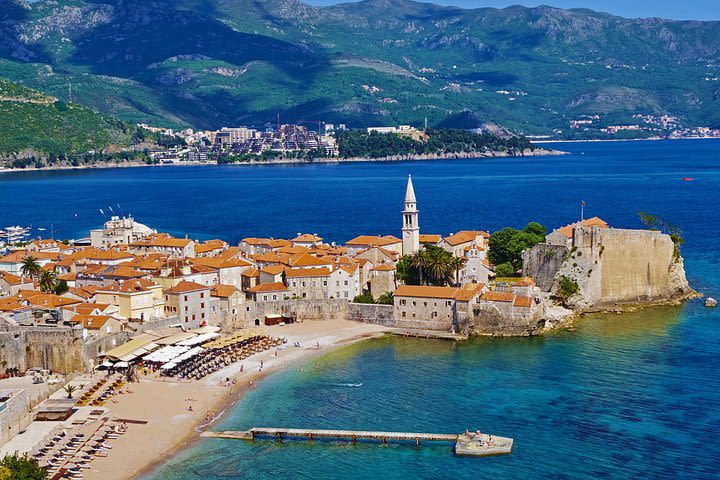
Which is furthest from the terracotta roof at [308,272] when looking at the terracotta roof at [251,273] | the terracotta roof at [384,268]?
the terracotta roof at [384,268]

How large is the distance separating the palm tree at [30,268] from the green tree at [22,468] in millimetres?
32511

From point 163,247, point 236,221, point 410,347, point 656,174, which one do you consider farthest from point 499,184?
point 410,347

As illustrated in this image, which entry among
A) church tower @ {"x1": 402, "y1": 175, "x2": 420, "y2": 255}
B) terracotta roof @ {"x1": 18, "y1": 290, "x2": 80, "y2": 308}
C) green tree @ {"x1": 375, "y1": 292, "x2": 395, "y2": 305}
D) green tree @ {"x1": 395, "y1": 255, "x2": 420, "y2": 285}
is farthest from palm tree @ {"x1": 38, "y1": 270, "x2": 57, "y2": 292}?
church tower @ {"x1": 402, "y1": 175, "x2": 420, "y2": 255}

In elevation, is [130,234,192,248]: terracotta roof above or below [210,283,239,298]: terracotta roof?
above

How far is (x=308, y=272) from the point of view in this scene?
58844mm

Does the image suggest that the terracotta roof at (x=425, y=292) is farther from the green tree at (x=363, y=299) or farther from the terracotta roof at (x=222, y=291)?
the terracotta roof at (x=222, y=291)

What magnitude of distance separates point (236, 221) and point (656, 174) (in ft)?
362

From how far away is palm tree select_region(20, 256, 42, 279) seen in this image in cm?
6142

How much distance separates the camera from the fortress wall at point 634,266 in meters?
59.2

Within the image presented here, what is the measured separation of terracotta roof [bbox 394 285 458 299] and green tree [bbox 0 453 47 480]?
89.4 feet

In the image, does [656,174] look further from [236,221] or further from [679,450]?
[679,450]

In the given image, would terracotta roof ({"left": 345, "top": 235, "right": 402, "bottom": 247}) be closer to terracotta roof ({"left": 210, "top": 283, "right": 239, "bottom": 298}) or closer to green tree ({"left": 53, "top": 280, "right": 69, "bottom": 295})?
terracotta roof ({"left": 210, "top": 283, "right": 239, "bottom": 298})

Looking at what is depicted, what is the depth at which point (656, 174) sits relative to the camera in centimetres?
19400

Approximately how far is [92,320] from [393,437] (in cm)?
1945
